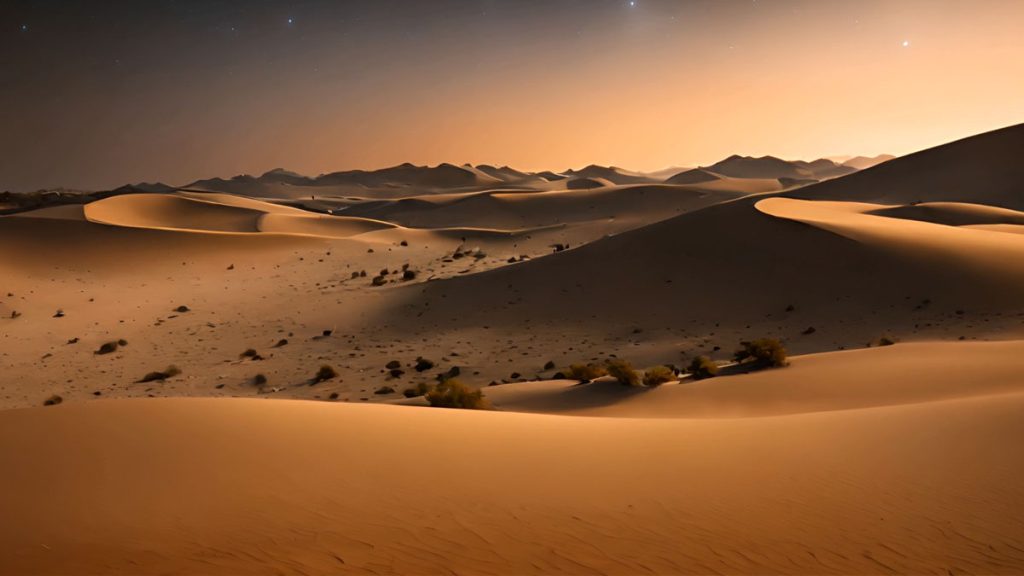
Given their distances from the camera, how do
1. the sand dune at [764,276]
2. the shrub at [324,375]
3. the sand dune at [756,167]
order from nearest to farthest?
1. the shrub at [324,375]
2. the sand dune at [764,276]
3. the sand dune at [756,167]

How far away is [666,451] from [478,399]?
5.49 metres

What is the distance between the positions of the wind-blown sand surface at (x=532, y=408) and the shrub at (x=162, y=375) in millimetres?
425

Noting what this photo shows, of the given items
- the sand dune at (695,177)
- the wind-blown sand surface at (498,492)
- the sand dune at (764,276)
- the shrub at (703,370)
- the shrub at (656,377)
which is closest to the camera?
the wind-blown sand surface at (498,492)

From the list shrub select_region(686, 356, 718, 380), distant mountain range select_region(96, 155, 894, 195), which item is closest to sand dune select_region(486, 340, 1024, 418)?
shrub select_region(686, 356, 718, 380)

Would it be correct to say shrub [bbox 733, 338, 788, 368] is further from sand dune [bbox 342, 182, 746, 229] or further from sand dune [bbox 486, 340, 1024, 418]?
sand dune [bbox 342, 182, 746, 229]

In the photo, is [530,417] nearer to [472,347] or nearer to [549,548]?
[549,548]

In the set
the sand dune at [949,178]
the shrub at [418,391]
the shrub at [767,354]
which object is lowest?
the shrub at [418,391]

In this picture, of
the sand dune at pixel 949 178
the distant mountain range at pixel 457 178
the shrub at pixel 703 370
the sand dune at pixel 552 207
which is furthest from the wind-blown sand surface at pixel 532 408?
the distant mountain range at pixel 457 178

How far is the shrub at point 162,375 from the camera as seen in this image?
16891 millimetres

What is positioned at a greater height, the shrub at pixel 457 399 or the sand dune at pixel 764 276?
the sand dune at pixel 764 276

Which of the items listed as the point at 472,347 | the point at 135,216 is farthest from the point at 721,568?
the point at 135,216

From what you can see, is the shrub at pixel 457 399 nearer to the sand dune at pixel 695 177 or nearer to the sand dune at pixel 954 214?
the sand dune at pixel 954 214

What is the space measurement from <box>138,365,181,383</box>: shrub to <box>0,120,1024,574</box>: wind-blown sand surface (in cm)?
43

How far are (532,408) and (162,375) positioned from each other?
36.8 ft
